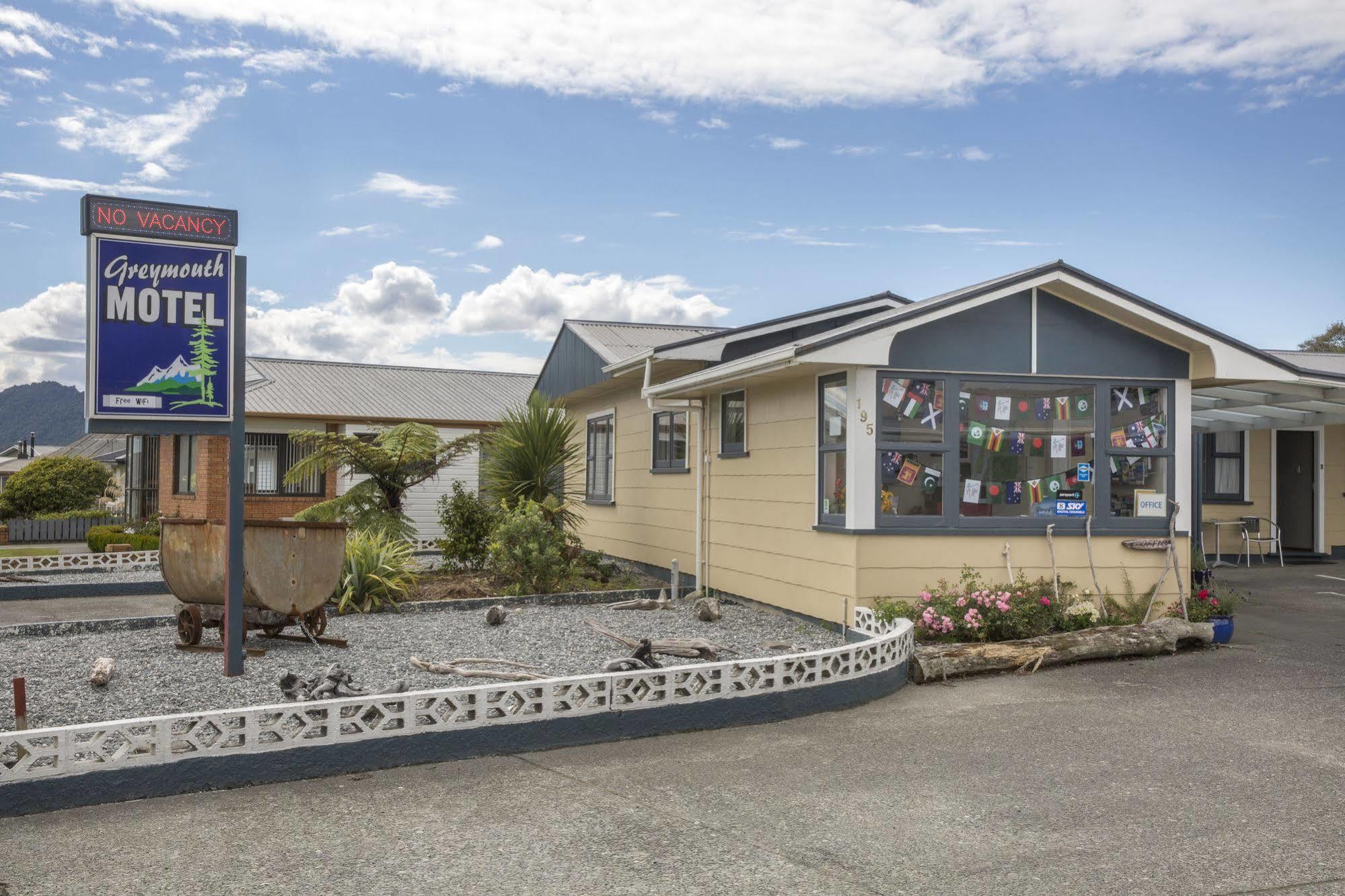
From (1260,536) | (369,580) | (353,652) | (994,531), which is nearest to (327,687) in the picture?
(353,652)

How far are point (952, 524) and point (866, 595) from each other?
97 cm

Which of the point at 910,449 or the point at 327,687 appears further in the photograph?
the point at 910,449

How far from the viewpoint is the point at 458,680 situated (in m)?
7.23

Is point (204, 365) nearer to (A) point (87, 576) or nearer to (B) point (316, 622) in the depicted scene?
(B) point (316, 622)

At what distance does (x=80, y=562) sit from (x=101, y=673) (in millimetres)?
9756

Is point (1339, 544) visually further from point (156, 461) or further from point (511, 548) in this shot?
point (156, 461)

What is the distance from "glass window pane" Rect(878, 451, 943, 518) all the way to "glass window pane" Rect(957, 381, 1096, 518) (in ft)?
0.72

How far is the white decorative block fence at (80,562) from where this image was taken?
14883 mm

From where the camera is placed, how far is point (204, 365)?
692 centimetres

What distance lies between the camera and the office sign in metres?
6.64

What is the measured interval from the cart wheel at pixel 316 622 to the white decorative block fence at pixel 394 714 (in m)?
2.54

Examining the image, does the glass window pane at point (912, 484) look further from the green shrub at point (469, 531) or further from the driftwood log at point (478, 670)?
the green shrub at point (469, 531)

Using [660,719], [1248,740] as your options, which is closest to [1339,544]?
[1248,740]

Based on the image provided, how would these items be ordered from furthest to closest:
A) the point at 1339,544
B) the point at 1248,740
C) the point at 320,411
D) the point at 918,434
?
the point at 320,411, the point at 1339,544, the point at 918,434, the point at 1248,740
